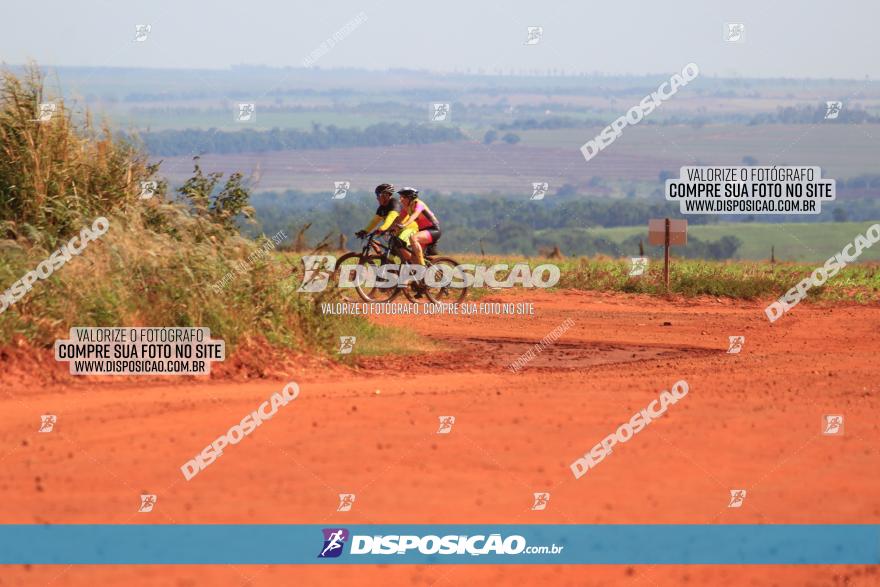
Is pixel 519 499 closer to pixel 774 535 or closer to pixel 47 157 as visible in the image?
pixel 774 535

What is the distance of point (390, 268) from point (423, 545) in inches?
422

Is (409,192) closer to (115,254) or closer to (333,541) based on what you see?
(115,254)

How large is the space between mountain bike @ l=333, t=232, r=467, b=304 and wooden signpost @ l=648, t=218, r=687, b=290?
523 cm

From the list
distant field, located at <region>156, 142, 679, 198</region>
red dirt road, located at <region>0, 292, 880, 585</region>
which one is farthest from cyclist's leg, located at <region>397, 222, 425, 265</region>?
distant field, located at <region>156, 142, 679, 198</region>

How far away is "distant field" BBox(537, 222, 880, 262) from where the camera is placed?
69.5 meters

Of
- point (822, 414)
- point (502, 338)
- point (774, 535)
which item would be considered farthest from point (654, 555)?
point (502, 338)

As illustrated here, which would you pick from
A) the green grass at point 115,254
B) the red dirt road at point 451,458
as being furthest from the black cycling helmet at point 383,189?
Answer: the red dirt road at point 451,458

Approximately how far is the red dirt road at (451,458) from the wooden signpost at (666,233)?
943 centimetres

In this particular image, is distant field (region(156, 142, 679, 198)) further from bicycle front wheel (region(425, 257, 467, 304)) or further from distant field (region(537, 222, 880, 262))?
bicycle front wheel (region(425, 257, 467, 304))

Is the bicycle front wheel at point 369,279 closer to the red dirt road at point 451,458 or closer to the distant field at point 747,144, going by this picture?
the red dirt road at point 451,458

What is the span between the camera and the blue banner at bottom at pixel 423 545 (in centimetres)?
732

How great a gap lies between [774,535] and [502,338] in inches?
316

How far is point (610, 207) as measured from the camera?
311 feet

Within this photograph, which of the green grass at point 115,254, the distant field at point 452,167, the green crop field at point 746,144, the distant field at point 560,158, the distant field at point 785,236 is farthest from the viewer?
the green crop field at point 746,144
